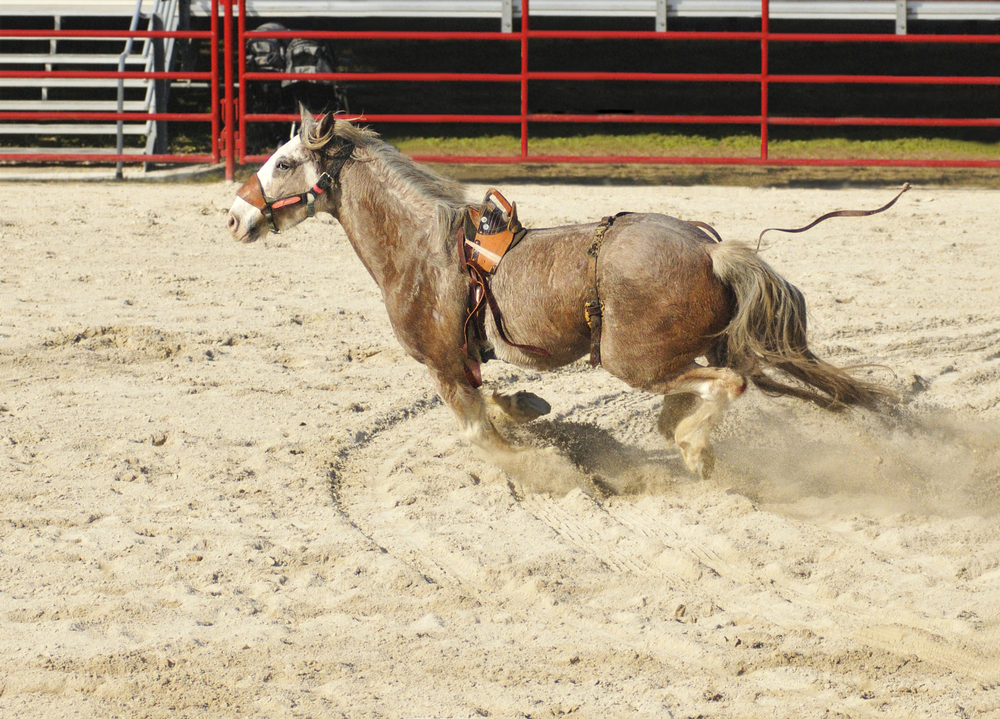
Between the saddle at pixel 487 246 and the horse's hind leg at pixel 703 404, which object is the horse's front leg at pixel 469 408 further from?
the horse's hind leg at pixel 703 404

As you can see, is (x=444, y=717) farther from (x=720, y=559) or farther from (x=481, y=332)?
(x=481, y=332)

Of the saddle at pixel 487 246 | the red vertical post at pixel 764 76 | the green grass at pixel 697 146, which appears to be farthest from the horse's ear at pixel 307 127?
the green grass at pixel 697 146

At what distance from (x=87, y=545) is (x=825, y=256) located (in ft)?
18.2

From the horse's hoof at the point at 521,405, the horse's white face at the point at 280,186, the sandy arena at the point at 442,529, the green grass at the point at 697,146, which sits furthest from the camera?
the green grass at the point at 697,146

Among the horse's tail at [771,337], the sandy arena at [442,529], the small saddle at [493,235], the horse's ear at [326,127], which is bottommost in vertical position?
the sandy arena at [442,529]

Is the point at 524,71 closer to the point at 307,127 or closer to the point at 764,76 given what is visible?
the point at 764,76

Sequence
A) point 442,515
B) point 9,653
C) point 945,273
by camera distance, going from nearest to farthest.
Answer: point 9,653 → point 442,515 → point 945,273

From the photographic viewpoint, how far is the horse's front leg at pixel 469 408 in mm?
4344

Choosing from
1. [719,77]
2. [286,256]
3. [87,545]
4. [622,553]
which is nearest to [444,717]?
[622,553]

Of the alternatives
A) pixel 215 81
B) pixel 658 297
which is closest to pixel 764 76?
pixel 215 81

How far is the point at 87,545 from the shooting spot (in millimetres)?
3725

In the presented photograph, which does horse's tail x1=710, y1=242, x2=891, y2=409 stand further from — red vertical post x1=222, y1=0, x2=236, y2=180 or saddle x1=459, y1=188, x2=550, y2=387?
red vertical post x1=222, y1=0, x2=236, y2=180

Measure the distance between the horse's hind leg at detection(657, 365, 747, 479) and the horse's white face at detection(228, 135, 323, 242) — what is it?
1.64 m

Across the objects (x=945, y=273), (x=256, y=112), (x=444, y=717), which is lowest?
(x=444, y=717)
